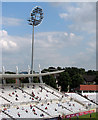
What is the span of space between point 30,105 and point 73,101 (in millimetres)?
9461

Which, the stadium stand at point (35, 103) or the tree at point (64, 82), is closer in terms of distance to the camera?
the stadium stand at point (35, 103)

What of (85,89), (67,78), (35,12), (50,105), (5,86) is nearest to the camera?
(50,105)

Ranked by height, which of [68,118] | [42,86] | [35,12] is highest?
[35,12]

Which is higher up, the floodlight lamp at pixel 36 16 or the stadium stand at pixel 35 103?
the floodlight lamp at pixel 36 16

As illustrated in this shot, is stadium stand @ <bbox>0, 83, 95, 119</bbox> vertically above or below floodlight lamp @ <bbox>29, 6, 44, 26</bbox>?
below

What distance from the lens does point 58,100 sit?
3503 centimetres

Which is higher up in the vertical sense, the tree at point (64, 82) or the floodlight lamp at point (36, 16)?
the floodlight lamp at point (36, 16)

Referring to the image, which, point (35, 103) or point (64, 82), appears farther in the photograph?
point (64, 82)

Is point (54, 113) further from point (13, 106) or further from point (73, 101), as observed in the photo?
point (73, 101)

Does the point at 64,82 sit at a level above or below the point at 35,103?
above

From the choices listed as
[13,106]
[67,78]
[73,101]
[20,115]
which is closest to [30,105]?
[13,106]

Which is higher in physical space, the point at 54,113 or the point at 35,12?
the point at 35,12

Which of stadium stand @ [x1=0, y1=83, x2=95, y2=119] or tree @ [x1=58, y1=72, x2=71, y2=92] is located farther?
tree @ [x1=58, y1=72, x2=71, y2=92]

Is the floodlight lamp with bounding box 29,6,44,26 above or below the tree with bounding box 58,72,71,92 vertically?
above
